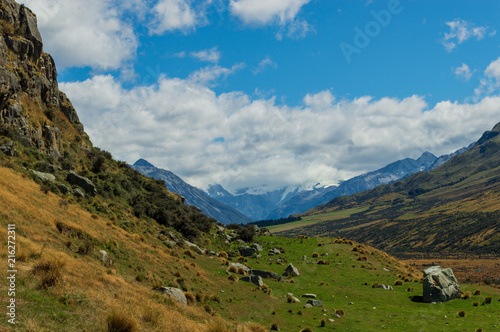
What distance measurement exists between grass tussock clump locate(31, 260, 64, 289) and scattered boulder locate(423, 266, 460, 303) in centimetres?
3640

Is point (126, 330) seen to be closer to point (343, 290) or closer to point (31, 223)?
point (31, 223)

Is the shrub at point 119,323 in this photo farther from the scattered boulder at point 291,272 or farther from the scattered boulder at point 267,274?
the scattered boulder at point 291,272

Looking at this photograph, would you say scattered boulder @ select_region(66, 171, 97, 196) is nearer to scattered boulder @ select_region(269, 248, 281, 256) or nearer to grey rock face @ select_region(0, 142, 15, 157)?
grey rock face @ select_region(0, 142, 15, 157)

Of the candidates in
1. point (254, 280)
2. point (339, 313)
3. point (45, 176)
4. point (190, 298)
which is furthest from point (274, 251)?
point (45, 176)

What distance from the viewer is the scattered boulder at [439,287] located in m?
34.1

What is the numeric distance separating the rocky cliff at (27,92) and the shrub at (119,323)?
108 ft

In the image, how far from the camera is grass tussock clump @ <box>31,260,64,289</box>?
15.8 meters

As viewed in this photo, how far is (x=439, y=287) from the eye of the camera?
34312 millimetres

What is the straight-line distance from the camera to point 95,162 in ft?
180

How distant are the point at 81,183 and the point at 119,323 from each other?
34.2 metres

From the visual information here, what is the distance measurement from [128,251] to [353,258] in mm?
43950

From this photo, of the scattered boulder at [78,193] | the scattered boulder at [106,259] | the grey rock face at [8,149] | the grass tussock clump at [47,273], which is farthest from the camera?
the scattered boulder at [78,193]

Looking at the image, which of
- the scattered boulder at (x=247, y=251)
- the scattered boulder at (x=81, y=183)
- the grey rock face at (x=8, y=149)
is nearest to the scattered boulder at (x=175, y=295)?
the scattered boulder at (x=81, y=183)

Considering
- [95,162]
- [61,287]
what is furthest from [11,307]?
[95,162]
